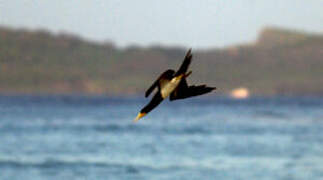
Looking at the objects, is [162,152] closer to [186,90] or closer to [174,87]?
[186,90]

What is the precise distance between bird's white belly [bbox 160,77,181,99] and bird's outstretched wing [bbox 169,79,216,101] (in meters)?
0.14

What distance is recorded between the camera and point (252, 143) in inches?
2623

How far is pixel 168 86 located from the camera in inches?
486

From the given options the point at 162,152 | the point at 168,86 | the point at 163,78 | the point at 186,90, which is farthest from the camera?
the point at 162,152

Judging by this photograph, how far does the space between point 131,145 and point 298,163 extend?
56.9 feet

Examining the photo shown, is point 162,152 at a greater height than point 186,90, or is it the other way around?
point 162,152

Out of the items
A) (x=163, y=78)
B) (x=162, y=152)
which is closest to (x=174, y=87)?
(x=163, y=78)

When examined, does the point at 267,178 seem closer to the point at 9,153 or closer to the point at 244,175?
the point at 244,175

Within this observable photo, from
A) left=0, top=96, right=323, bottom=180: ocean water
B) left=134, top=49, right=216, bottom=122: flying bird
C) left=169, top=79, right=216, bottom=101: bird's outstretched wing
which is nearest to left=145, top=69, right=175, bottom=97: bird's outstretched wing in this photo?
left=134, top=49, right=216, bottom=122: flying bird

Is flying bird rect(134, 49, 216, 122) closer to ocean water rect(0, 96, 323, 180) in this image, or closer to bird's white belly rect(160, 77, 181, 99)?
bird's white belly rect(160, 77, 181, 99)

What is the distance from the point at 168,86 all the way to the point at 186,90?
1.29ft

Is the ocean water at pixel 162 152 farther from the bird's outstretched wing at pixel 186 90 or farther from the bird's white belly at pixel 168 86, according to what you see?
the bird's white belly at pixel 168 86

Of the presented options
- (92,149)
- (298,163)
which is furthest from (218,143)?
(298,163)

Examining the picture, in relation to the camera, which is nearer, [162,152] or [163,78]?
[163,78]
